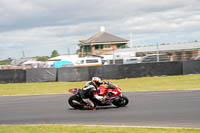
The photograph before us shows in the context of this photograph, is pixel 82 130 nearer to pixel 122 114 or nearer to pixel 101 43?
pixel 122 114

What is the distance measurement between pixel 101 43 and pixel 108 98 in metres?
49.8

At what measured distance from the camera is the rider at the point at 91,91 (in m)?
11.4

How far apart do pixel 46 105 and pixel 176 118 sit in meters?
6.02

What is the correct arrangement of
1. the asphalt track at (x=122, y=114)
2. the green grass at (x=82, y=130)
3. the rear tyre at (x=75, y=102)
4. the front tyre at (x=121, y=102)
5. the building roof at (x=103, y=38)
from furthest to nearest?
the building roof at (x=103, y=38) < the rear tyre at (x=75, y=102) < the front tyre at (x=121, y=102) < the asphalt track at (x=122, y=114) < the green grass at (x=82, y=130)

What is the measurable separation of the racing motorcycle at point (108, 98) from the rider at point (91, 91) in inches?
4.8

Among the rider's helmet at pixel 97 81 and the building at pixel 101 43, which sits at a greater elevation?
the building at pixel 101 43

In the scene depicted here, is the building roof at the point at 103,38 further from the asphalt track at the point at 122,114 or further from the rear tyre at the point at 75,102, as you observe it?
the rear tyre at the point at 75,102

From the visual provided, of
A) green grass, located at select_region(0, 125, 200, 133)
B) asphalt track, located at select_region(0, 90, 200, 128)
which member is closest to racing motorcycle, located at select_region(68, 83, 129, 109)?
asphalt track, located at select_region(0, 90, 200, 128)

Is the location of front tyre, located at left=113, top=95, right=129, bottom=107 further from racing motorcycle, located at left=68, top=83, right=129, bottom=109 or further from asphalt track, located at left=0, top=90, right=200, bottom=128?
asphalt track, located at left=0, top=90, right=200, bottom=128

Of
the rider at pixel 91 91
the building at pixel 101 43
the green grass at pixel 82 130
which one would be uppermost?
the building at pixel 101 43

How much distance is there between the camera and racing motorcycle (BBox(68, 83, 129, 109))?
11.3 m

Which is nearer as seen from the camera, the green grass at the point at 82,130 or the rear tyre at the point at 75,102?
the green grass at the point at 82,130

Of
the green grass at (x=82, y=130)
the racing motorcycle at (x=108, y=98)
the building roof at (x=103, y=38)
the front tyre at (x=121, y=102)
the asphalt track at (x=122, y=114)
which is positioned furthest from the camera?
the building roof at (x=103, y=38)

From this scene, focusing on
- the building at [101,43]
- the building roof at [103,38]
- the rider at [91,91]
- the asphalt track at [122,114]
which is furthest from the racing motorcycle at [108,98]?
the building roof at [103,38]
